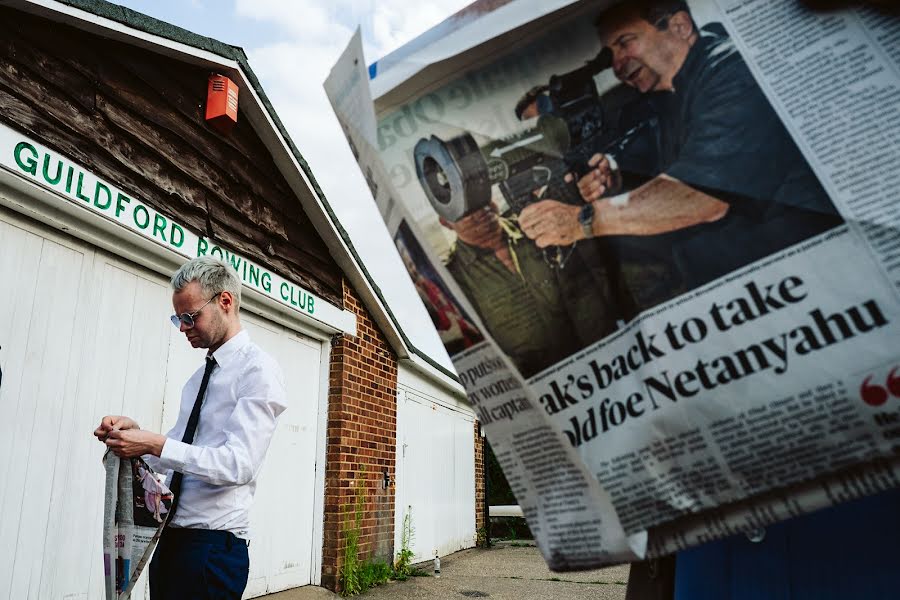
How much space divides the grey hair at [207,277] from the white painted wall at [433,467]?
500cm

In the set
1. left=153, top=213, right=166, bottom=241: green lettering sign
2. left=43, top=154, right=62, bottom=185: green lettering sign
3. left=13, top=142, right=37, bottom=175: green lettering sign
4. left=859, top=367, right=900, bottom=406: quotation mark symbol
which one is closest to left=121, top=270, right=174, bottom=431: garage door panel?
left=153, top=213, right=166, bottom=241: green lettering sign

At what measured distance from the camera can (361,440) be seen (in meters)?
5.94

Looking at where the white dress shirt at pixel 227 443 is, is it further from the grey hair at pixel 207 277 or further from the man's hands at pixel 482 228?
the man's hands at pixel 482 228

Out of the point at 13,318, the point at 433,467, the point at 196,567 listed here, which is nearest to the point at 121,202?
the point at 13,318

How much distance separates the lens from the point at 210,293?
7.32 feet

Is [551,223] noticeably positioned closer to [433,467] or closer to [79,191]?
[79,191]

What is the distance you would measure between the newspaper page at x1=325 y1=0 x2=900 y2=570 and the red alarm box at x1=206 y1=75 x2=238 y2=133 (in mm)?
4166

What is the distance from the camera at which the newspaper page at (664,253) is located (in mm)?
653

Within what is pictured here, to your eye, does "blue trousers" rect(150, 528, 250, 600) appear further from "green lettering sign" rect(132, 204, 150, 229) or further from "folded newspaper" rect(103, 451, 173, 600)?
"green lettering sign" rect(132, 204, 150, 229)

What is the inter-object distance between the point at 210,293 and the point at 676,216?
6.13ft

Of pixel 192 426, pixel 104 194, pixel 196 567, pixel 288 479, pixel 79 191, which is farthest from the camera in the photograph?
pixel 288 479

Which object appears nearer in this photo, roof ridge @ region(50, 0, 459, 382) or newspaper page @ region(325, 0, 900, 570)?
newspaper page @ region(325, 0, 900, 570)

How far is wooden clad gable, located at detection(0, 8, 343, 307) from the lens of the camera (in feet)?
10.6

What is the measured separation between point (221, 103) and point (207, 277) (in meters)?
2.85
